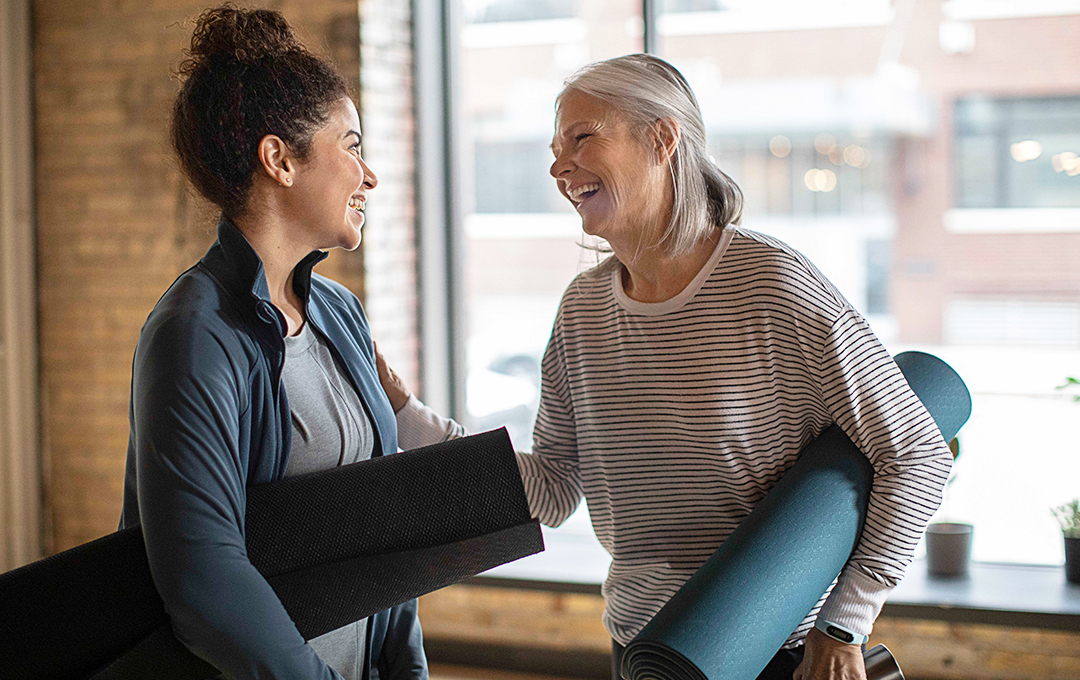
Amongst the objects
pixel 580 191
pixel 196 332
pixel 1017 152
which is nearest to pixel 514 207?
pixel 1017 152

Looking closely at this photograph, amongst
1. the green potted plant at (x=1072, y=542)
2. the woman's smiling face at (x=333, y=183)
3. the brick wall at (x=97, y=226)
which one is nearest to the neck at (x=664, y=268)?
the woman's smiling face at (x=333, y=183)

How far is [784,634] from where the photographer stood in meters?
1.14

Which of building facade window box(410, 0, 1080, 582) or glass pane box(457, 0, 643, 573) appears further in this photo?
glass pane box(457, 0, 643, 573)

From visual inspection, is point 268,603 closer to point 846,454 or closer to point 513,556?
point 513,556

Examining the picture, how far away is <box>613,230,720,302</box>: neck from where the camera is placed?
4.56ft

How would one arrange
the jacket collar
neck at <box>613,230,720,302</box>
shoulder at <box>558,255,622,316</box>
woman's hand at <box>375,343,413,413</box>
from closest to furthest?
the jacket collar < neck at <box>613,230,720,302</box> < shoulder at <box>558,255,622,316</box> < woman's hand at <box>375,343,413,413</box>

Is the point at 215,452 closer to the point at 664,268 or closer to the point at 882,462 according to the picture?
the point at 664,268

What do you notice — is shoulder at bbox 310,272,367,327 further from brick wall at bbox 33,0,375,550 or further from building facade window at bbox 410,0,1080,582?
brick wall at bbox 33,0,375,550

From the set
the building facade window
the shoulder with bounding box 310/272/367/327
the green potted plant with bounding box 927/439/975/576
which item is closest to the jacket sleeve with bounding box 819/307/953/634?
the shoulder with bounding box 310/272/367/327

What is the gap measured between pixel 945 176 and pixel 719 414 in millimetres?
1860

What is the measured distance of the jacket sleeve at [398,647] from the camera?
Result: 4.65 ft

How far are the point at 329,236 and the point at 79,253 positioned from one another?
2.46 metres

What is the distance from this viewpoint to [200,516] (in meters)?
1.01

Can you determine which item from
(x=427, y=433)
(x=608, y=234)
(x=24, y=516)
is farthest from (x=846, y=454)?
(x=24, y=516)
